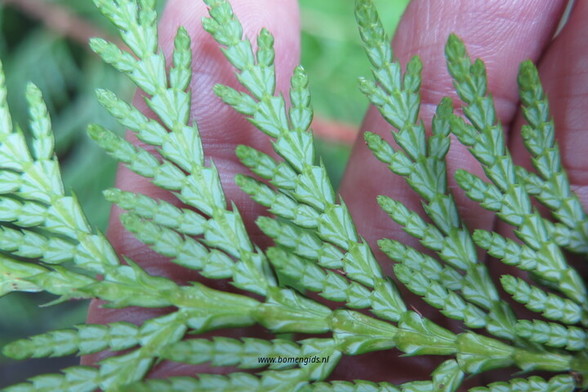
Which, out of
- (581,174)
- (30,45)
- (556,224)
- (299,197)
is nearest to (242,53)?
(299,197)

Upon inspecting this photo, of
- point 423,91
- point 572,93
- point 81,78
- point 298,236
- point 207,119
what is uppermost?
point 572,93

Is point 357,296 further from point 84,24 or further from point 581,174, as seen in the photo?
point 84,24

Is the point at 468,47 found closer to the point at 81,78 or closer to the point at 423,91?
the point at 423,91

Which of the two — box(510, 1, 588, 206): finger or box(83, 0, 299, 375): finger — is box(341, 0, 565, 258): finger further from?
box(83, 0, 299, 375): finger

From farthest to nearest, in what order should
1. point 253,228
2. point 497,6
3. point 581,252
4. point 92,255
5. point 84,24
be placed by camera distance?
point 84,24 < point 497,6 < point 253,228 < point 581,252 < point 92,255

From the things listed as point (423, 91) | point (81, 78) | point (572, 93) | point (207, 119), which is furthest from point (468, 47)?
point (81, 78)

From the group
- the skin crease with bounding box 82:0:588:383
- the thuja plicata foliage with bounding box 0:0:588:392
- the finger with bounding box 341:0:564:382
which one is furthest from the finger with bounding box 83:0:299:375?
the finger with bounding box 341:0:564:382
